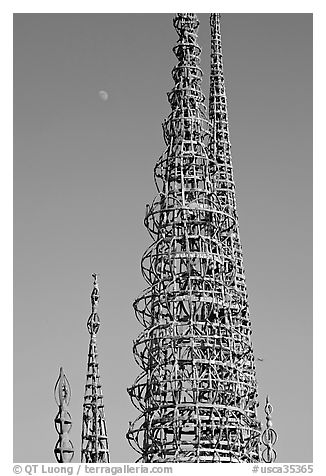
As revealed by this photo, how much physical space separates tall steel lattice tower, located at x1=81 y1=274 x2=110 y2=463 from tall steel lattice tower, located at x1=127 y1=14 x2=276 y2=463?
6.45 metres

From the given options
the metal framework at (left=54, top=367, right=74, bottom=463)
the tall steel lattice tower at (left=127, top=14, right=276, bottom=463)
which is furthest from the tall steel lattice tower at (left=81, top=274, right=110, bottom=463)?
the metal framework at (left=54, top=367, right=74, bottom=463)

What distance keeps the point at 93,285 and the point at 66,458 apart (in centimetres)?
3382

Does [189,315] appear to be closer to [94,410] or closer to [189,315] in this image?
[189,315]

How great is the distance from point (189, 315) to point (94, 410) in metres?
10.4

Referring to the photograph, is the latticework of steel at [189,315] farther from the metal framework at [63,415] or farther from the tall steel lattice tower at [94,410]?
the metal framework at [63,415]

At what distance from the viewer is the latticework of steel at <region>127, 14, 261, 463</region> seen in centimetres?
4791

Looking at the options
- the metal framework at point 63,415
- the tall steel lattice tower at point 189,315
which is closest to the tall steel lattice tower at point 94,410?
the tall steel lattice tower at point 189,315

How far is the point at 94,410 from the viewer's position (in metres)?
57.5

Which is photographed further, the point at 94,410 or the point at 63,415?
the point at 94,410

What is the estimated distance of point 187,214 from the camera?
5159 cm

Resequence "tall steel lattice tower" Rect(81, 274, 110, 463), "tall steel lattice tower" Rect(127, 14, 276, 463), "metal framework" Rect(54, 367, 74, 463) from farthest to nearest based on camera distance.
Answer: "tall steel lattice tower" Rect(81, 274, 110, 463) < "tall steel lattice tower" Rect(127, 14, 276, 463) < "metal framework" Rect(54, 367, 74, 463)

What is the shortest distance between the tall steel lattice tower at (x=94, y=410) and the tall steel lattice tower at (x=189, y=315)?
254 inches

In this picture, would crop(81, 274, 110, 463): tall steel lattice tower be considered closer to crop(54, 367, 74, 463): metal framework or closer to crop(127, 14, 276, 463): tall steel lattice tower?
crop(127, 14, 276, 463): tall steel lattice tower

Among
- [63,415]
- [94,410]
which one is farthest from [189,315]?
[63,415]
